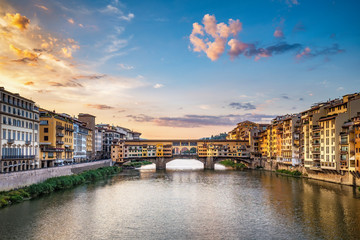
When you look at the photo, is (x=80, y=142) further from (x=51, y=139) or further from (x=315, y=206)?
(x=315, y=206)

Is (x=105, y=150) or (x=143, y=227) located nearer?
(x=143, y=227)

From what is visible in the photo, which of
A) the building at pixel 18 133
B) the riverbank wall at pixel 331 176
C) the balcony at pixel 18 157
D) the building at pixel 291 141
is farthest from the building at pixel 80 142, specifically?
the riverbank wall at pixel 331 176

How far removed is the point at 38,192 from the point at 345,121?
4589 cm

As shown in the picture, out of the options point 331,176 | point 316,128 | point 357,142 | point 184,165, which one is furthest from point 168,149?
point 357,142

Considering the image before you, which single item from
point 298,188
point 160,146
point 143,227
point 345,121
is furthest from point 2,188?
point 160,146

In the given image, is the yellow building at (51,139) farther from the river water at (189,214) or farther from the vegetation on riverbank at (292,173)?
the vegetation on riverbank at (292,173)

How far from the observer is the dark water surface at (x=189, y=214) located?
26750mm

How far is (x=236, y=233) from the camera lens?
26.9 m

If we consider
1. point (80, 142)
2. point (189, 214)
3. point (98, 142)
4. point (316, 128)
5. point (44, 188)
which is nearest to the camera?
point (189, 214)

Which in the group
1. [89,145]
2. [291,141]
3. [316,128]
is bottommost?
[89,145]

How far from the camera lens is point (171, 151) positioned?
102 meters

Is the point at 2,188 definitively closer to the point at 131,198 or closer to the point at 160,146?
the point at 131,198

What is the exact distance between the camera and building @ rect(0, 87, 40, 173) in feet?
145

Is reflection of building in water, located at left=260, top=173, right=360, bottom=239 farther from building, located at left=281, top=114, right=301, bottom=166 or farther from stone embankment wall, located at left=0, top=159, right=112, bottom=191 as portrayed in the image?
stone embankment wall, located at left=0, top=159, right=112, bottom=191
